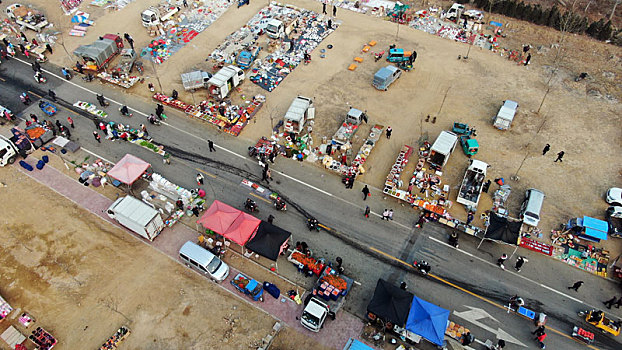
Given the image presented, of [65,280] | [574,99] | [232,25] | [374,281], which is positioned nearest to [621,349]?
[374,281]

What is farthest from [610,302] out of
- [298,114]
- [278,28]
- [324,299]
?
[278,28]

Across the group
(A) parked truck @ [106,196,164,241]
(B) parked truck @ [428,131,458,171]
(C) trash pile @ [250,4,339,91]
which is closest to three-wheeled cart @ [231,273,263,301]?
(A) parked truck @ [106,196,164,241]

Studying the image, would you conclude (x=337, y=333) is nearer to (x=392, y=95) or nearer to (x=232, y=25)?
(x=392, y=95)

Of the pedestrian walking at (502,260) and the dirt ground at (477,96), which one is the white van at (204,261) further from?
the pedestrian walking at (502,260)

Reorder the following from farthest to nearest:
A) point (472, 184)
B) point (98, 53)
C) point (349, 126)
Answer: point (98, 53) < point (349, 126) < point (472, 184)

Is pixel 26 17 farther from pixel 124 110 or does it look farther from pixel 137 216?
pixel 137 216

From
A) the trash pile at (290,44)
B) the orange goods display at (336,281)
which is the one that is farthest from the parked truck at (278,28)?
the orange goods display at (336,281)
